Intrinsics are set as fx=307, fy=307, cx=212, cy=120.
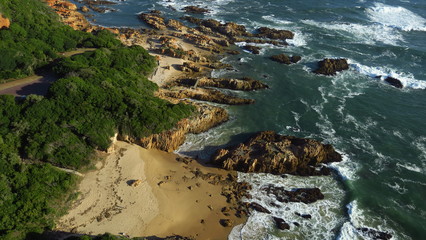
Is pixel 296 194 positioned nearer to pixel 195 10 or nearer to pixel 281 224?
pixel 281 224

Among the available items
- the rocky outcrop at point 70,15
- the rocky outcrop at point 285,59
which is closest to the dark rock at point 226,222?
the rocky outcrop at point 285,59

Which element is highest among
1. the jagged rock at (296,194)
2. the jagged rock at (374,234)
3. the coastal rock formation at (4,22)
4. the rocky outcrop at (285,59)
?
the coastal rock formation at (4,22)

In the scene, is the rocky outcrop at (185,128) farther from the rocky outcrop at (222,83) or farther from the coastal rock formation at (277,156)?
the rocky outcrop at (222,83)

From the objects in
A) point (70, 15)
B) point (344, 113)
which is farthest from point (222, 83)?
point (70, 15)

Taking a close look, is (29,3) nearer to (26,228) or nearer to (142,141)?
(142,141)

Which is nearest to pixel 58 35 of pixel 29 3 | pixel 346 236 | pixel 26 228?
pixel 29 3

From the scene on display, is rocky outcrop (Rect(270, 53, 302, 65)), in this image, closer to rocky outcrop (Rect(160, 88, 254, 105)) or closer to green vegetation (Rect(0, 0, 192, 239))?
rocky outcrop (Rect(160, 88, 254, 105))

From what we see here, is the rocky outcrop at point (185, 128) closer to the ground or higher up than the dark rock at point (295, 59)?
closer to the ground
